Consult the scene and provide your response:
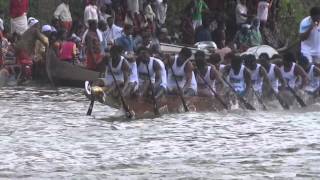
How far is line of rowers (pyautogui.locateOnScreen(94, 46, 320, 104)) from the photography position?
46.5 ft

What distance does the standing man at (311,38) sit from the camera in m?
16.2

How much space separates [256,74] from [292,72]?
755mm

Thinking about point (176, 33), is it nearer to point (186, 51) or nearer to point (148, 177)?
point (186, 51)

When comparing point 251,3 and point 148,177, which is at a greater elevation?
point 251,3

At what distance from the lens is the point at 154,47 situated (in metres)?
18.3

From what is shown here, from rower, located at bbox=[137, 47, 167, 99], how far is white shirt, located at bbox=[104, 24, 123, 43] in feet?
15.8

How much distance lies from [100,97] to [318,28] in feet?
17.3

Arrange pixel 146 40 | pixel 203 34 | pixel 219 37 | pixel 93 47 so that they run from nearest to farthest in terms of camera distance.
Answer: pixel 93 47 → pixel 146 40 → pixel 203 34 → pixel 219 37

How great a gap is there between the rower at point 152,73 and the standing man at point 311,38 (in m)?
3.43

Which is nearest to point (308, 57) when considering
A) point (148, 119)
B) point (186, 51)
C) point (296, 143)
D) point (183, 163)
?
point (186, 51)

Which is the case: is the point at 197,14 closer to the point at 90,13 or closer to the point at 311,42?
the point at 90,13

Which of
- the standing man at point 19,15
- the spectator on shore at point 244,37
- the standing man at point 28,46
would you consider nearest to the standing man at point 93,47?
the standing man at point 28,46

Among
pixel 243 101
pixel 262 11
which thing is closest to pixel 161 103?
pixel 243 101

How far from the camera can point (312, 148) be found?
1079 centimetres
